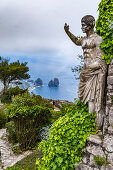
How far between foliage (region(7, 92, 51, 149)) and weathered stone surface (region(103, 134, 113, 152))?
309 centimetres

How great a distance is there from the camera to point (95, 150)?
8.94ft

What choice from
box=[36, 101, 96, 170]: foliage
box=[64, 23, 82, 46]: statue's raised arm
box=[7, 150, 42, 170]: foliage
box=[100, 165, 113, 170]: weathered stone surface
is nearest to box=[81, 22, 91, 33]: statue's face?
box=[64, 23, 82, 46]: statue's raised arm

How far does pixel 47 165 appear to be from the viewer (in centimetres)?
304

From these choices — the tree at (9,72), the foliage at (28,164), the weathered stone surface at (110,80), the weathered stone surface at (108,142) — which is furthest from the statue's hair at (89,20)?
the tree at (9,72)

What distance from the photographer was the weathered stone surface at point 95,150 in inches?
105

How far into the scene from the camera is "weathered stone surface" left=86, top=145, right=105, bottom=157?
8.77 ft

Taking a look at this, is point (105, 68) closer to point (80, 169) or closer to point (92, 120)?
point (92, 120)

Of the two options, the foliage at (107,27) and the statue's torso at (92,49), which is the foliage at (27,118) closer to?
the statue's torso at (92,49)

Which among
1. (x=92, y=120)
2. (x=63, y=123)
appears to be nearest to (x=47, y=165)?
(x=63, y=123)

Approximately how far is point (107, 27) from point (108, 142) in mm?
2271

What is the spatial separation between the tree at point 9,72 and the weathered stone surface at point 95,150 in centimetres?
1822

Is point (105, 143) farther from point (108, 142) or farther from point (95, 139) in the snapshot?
point (95, 139)

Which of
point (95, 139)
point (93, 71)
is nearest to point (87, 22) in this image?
point (93, 71)

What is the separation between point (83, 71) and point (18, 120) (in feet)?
11.7
